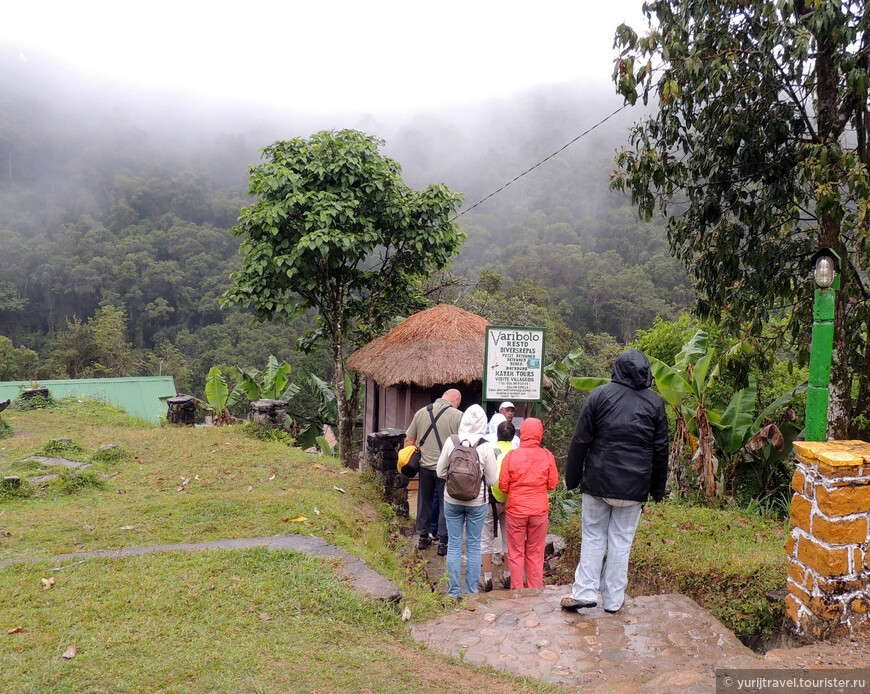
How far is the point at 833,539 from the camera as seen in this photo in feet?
11.9

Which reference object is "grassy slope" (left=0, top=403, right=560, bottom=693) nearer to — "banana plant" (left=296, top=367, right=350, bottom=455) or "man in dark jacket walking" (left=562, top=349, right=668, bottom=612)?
"man in dark jacket walking" (left=562, top=349, right=668, bottom=612)

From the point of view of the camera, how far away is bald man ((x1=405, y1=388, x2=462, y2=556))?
21.4 ft

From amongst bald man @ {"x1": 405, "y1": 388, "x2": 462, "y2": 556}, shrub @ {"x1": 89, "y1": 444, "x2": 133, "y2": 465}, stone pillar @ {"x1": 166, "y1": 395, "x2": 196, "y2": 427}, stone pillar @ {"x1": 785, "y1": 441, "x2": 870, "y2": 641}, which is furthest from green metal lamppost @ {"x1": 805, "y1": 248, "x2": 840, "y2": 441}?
Answer: stone pillar @ {"x1": 166, "y1": 395, "x2": 196, "y2": 427}

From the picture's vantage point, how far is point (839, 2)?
5.60 m

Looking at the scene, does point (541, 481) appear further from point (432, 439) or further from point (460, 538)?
point (432, 439)

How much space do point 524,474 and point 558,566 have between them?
7.00 feet

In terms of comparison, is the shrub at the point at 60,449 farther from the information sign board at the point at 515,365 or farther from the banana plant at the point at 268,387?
the information sign board at the point at 515,365

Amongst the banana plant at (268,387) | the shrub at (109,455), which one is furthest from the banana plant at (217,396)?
the shrub at (109,455)

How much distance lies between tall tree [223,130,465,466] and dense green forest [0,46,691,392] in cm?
245

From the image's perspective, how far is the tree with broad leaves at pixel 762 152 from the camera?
6.03 meters

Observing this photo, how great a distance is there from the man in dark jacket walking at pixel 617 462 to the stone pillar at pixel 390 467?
3.68m

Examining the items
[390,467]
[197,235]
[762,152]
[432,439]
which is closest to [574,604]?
[432,439]

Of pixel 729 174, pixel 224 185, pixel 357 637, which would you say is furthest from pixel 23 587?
pixel 224 185

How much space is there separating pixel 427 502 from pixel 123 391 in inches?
569
